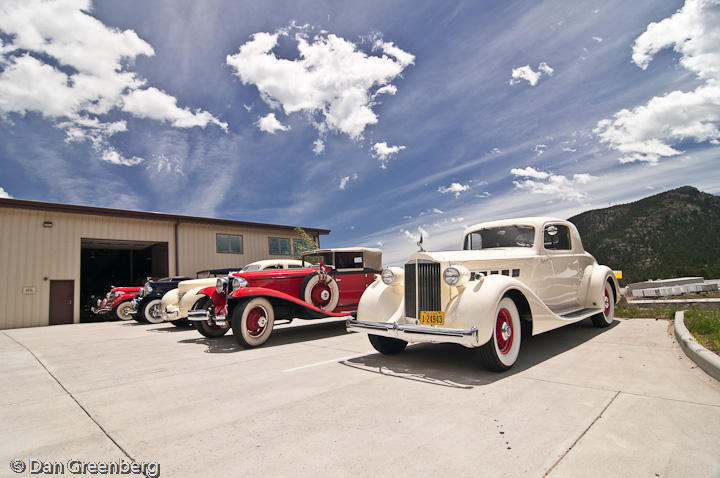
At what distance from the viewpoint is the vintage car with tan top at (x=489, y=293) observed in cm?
396

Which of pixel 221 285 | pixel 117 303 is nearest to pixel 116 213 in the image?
pixel 117 303

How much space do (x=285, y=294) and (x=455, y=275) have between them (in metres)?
3.56

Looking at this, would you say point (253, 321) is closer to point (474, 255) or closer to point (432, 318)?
point (432, 318)

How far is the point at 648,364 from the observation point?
4.12 m

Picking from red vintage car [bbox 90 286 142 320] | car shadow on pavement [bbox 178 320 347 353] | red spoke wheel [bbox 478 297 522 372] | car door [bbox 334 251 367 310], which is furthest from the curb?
red vintage car [bbox 90 286 142 320]

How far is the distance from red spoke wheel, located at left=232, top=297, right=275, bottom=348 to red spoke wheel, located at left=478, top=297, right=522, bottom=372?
3.94m

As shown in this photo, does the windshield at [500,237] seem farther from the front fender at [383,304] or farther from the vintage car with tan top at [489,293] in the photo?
the front fender at [383,304]

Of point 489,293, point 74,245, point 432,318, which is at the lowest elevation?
point 432,318

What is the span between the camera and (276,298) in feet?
22.4

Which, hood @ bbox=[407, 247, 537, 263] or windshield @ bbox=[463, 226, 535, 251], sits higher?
windshield @ bbox=[463, 226, 535, 251]

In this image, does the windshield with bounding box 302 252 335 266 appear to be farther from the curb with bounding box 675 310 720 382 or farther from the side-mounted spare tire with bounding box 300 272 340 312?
the curb with bounding box 675 310 720 382

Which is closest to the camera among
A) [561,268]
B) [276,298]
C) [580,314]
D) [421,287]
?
[421,287]

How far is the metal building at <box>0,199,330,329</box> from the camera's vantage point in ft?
46.3

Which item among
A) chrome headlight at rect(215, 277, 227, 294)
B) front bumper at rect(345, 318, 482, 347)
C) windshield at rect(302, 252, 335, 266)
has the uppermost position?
windshield at rect(302, 252, 335, 266)
